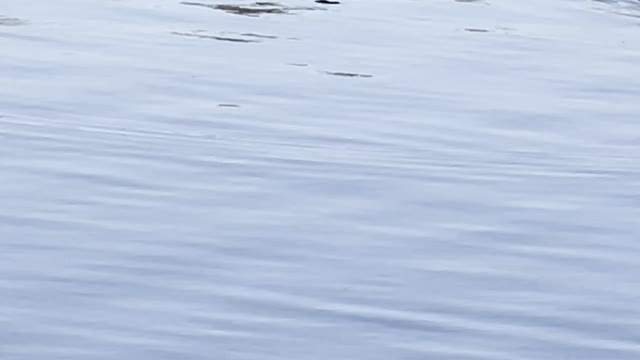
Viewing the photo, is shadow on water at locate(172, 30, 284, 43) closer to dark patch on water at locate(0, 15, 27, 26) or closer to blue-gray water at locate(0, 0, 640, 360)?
blue-gray water at locate(0, 0, 640, 360)

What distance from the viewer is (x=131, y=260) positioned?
7.94 metres

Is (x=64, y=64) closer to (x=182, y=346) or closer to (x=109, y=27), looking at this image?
(x=109, y=27)

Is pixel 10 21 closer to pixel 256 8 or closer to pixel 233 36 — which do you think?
pixel 233 36

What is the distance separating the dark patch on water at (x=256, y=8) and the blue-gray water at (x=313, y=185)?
7 centimetres

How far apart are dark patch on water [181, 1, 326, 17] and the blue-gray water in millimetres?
71

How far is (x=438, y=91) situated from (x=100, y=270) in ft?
13.0

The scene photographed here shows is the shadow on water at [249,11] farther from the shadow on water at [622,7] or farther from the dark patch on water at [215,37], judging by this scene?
the shadow on water at [622,7]

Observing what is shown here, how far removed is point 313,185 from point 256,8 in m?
5.05

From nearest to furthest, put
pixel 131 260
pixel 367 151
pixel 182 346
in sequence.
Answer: pixel 182 346 → pixel 131 260 → pixel 367 151

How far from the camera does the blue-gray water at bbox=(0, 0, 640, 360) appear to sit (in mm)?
7242

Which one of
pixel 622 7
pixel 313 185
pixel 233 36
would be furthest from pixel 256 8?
pixel 313 185

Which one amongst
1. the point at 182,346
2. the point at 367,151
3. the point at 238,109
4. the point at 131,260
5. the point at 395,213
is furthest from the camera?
the point at 238,109

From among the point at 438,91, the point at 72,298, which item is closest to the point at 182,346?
the point at 72,298

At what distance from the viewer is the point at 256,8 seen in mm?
14164
